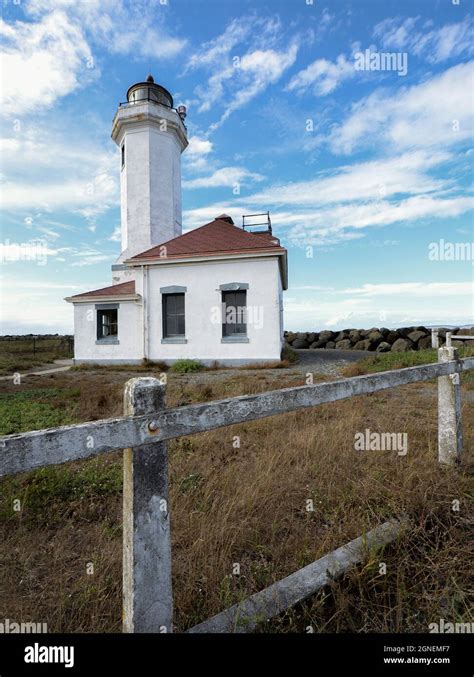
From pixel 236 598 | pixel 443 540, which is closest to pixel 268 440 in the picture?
pixel 443 540

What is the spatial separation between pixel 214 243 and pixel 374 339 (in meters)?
12.1

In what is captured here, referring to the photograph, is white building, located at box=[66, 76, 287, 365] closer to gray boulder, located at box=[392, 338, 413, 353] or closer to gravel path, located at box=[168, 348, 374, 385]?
gravel path, located at box=[168, 348, 374, 385]

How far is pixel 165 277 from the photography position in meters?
14.4

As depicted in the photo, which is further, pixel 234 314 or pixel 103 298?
pixel 103 298

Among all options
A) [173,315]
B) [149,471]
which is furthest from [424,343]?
[149,471]

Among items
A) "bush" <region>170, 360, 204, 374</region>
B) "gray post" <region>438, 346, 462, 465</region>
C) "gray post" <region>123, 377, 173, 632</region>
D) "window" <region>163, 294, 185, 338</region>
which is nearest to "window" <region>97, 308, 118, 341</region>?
"window" <region>163, 294, 185, 338</region>

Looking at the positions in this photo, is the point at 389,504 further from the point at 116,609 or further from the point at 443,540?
the point at 116,609

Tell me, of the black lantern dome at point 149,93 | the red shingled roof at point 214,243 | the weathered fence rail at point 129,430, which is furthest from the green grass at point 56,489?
the black lantern dome at point 149,93

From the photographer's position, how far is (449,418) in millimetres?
3521

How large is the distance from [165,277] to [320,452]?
1179cm

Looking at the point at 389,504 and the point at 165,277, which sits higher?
the point at 165,277

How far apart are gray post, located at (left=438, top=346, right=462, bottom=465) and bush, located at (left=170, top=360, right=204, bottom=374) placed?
9.99 m

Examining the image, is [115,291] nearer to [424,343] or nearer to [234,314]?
[234,314]
